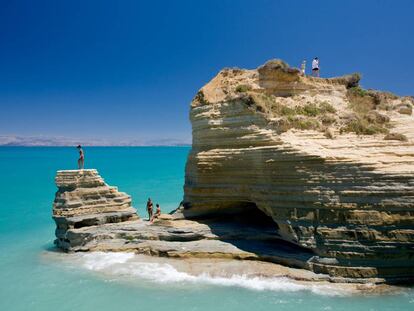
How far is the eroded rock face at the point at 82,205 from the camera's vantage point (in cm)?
1831

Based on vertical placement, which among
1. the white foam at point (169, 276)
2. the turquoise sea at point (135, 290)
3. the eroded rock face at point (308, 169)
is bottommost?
the turquoise sea at point (135, 290)

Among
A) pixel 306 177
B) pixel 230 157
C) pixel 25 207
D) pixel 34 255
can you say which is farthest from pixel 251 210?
pixel 25 207

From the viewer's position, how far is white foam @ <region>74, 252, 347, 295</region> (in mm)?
13344

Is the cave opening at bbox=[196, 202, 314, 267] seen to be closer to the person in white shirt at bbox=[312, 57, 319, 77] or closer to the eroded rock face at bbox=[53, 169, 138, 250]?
the eroded rock face at bbox=[53, 169, 138, 250]

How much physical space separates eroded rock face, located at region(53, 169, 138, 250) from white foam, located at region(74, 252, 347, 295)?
1.85 meters

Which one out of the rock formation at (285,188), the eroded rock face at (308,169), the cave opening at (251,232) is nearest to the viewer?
the eroded rock face at (308,169)

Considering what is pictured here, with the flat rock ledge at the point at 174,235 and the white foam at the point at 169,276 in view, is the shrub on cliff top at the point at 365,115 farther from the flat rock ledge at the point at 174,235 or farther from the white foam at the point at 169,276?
the white foam at the point at 169,276

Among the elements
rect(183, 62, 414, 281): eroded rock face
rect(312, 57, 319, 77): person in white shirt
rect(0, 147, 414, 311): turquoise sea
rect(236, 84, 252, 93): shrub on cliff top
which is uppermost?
rect(312, 57, 319, 77): person in white shirt

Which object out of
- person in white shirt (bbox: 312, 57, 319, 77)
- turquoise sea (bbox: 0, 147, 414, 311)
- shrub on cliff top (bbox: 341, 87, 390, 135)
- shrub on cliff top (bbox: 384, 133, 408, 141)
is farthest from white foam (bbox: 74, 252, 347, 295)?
person in white shirt (bbox: 312, 57, 319, 77)

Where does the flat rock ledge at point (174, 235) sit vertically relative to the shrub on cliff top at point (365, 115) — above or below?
below

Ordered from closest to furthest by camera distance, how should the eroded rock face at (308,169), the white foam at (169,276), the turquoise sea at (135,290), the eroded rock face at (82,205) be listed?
the turquoise sea at (135,290), the eroded rock face at (308,169), the white foam at (169,276), the eroded rock face at (82,205)

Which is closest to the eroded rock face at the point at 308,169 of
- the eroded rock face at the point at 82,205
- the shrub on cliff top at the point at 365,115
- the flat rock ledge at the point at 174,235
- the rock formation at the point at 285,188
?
the rock formation at the point at 285,188

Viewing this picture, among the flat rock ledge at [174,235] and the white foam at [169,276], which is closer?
the white foam at [169,276]

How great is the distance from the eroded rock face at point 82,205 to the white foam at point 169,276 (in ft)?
6.07
